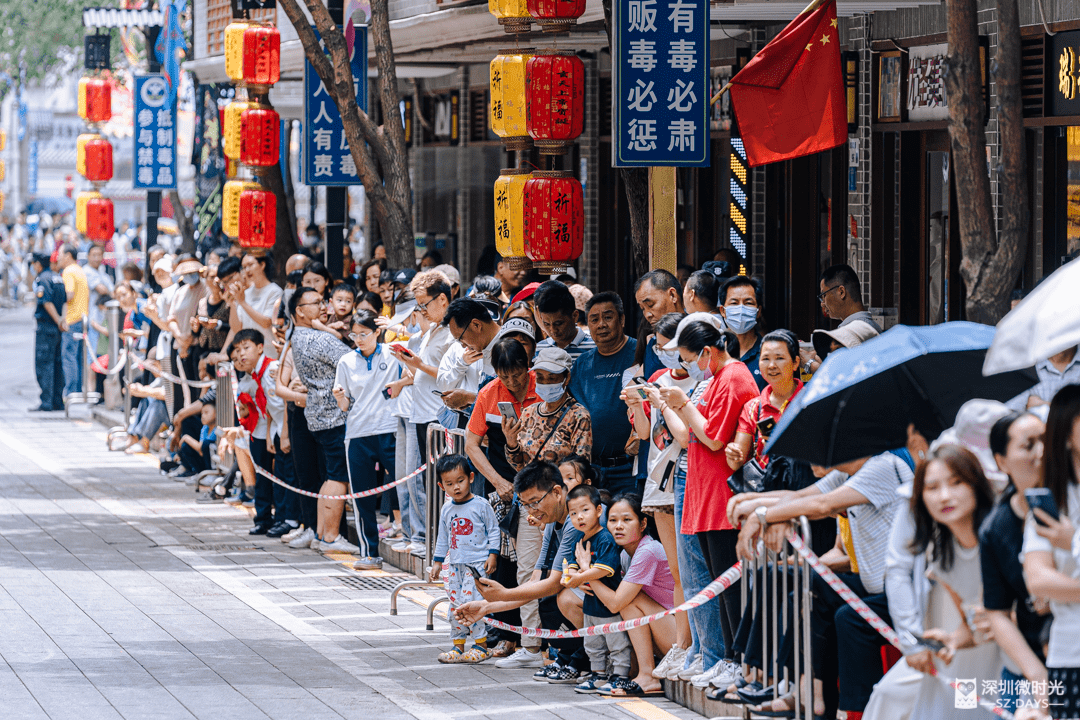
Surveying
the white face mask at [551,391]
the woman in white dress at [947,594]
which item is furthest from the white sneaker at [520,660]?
the woman in white dress at [947,594]

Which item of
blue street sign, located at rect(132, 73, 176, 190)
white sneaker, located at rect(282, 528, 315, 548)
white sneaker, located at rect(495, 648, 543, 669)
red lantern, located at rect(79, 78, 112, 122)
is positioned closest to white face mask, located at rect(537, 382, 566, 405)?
white sneaker, located at rect(495, 648, 543, 669)

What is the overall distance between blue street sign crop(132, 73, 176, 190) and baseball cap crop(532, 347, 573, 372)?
16682mm

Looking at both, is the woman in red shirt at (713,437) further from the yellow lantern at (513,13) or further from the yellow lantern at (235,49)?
the yellow lantern at (235,49)

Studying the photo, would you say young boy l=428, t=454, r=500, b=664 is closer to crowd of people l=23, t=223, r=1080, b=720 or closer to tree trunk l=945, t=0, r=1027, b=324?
crowd of people l=23, t=223, r=1080, b=720

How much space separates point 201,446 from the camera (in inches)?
654

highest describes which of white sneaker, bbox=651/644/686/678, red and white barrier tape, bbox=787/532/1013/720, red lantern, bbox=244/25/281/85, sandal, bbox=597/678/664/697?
red lantern, bbox=244/25/281/85

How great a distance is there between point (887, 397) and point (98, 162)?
874 inches

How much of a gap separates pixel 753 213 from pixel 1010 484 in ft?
35.0

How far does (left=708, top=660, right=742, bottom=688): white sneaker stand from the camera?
785cm

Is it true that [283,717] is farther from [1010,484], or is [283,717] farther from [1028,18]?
[1028,18]

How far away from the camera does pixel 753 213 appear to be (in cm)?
1605

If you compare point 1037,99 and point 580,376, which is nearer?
point 580,376

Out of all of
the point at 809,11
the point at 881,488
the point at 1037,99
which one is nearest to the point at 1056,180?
the point at 1037,99

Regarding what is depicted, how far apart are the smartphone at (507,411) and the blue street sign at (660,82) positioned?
167 cm
